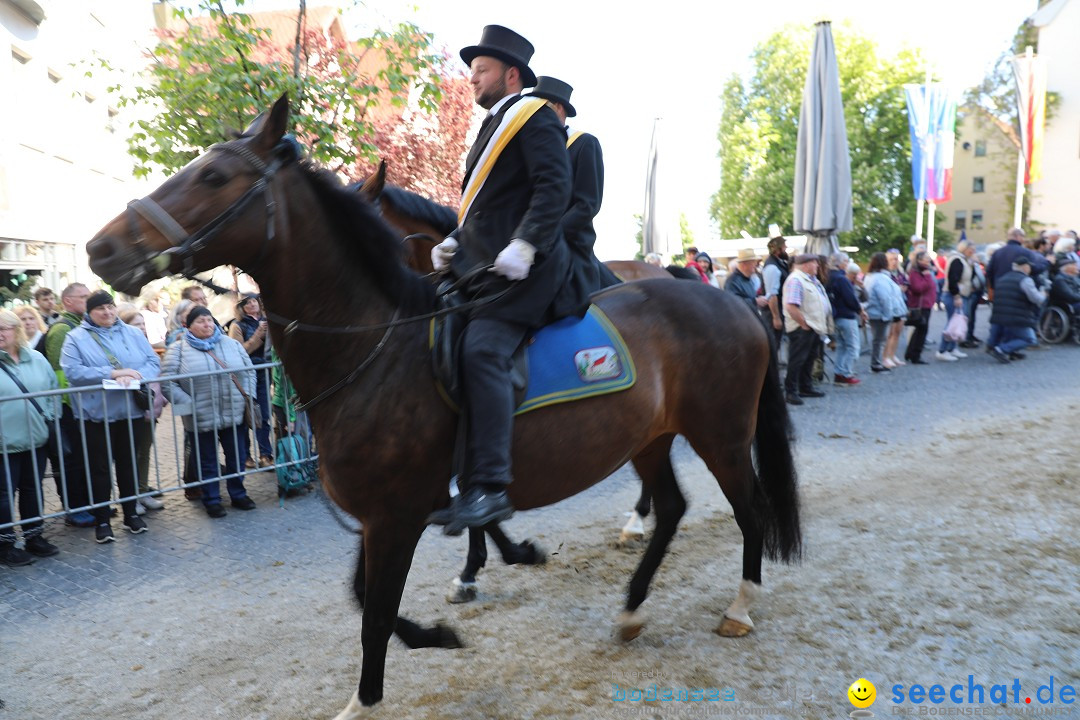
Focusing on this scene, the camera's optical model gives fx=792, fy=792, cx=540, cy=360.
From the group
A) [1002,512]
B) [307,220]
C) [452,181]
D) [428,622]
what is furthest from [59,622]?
[452,181]

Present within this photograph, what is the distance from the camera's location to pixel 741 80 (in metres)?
37.3

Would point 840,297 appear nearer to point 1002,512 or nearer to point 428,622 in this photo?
point 1002,512

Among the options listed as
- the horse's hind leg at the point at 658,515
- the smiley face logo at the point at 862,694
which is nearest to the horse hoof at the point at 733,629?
the horse's hind leg at the point at 658,515

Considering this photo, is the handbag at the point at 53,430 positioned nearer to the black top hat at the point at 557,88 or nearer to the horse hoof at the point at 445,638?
the horse hoof at the point at 445,638

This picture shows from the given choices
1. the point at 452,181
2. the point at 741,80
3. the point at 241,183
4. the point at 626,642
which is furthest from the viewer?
the point at 741,80

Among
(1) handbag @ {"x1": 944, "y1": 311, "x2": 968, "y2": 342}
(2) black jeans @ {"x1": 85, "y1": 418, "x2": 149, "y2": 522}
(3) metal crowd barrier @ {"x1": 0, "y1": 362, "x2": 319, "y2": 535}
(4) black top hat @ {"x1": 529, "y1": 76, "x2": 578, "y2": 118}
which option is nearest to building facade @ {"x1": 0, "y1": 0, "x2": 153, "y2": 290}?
(3) metal crowd barrier @ {"x1": 0, "y1": 362, "x2": 319, "y2": 535}

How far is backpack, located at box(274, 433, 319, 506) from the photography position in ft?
23.9

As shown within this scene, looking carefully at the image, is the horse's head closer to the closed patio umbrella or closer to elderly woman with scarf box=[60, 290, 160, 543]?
elderly woman with scarf box=[60, 290, 160, 543]

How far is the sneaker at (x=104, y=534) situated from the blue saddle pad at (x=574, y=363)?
456 cm

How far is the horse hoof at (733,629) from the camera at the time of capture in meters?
4.02

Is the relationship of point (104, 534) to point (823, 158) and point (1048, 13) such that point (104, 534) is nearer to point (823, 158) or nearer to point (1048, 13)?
point (823, 158)

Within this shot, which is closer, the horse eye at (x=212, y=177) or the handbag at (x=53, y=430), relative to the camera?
the horse eye at (x=212, y=177)

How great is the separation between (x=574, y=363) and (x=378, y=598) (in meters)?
1.31

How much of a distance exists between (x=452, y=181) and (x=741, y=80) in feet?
78.7
